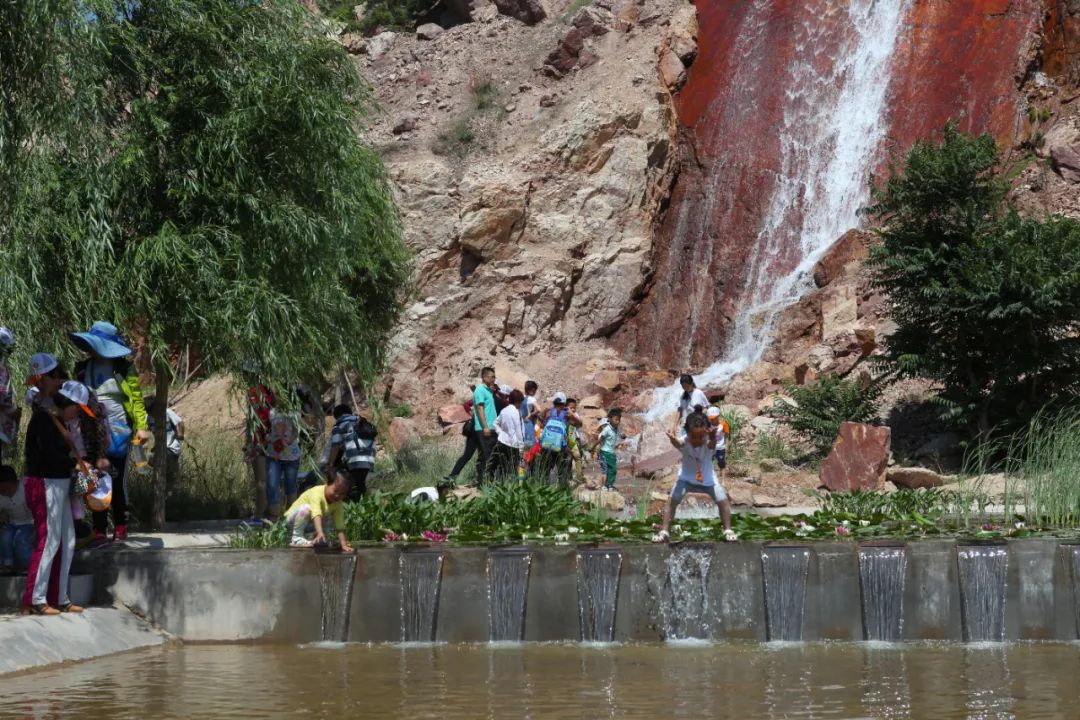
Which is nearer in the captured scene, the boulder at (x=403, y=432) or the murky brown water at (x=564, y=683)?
the murky brown water at (x=564, y=683)

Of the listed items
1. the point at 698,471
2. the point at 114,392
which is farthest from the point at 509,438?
the point at 114,392

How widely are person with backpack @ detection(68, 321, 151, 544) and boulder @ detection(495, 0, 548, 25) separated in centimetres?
2585

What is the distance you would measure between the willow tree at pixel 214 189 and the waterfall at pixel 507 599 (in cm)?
339

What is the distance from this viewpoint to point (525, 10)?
34.4 m

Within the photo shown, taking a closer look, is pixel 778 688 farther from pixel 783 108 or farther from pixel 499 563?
pixel 783 108

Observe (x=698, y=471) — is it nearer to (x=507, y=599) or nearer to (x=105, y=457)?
(x=507, y=599)

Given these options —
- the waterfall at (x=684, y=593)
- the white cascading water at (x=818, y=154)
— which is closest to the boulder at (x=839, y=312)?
the white cascading water at (x=818, y=154)

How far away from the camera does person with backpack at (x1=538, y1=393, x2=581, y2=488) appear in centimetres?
1559

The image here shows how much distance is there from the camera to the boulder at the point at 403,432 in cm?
2370

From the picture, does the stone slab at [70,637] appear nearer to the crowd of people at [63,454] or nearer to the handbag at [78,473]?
the crowd of people at [63,454]

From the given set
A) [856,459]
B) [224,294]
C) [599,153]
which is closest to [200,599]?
[224,294]

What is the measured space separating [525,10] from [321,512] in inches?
1056

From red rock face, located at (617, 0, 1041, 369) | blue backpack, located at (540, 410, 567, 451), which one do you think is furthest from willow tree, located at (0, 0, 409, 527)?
red rock face, located at (617, 0, 1041, 369)

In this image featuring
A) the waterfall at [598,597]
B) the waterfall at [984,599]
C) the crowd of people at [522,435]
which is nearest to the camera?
the waterfall at [984,599]
